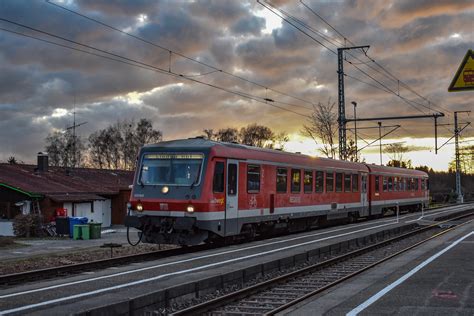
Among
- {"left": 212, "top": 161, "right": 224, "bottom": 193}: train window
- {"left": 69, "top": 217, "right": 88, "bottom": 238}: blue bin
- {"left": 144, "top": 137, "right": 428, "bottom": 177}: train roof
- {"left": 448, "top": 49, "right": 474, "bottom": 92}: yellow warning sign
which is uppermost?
{"left": 448, "top": 49, "right": 474, "bottom": 92}: yellow warning sign

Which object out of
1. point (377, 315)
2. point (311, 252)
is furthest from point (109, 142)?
point (377, 315)

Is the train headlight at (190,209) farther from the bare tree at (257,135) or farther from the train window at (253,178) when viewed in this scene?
the bare tree at (257,135)

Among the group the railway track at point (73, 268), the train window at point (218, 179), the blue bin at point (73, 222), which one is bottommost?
the railway track at point (73, 268)

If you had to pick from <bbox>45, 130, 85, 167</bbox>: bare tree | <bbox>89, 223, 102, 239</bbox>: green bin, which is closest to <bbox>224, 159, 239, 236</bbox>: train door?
<bbox>89, 223, 102, 239</bbox>: green bin

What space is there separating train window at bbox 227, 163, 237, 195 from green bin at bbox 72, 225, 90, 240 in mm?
9418

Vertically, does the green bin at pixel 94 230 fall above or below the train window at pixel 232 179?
below

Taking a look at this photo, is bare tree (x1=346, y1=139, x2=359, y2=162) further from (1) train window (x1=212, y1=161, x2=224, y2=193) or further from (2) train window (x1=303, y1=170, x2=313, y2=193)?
(1) train window (x1=212, y1=161, x2=224, y2=193)

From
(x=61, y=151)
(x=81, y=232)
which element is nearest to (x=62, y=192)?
(x=81, y=232)

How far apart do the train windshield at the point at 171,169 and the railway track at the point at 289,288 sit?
5.07m

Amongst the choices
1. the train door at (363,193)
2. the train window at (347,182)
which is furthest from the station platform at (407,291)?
the train door at (363,193)

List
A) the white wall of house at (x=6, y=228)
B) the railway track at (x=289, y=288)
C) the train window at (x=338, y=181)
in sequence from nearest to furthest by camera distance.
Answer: the railway track at (x=289, y=288)
the train window at (x=338, y=181)
the white wall of house at (x=6, y=228)

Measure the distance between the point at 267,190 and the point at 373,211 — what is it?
1520 cm

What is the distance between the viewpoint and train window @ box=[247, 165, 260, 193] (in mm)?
19938

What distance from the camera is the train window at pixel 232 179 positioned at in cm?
1866
